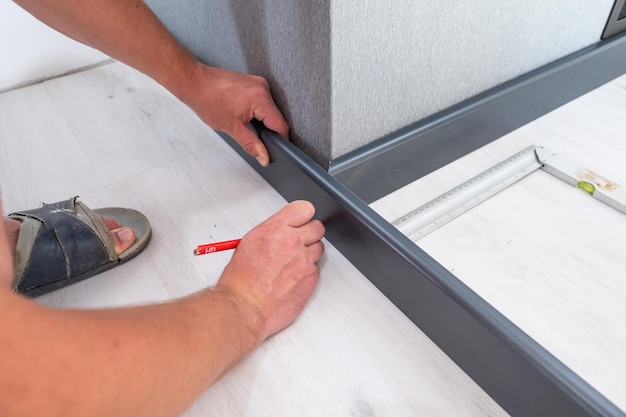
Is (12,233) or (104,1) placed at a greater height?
(104,1)

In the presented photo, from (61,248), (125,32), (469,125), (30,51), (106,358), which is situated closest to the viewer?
(106,358)

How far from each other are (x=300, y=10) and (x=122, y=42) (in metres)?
0.42

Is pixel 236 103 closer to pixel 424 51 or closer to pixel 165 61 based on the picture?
pixel 165 61

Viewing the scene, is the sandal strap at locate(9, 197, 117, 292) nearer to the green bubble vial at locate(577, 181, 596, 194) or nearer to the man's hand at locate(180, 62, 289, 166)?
the man's hand at locate(180, 62, 289, 166)

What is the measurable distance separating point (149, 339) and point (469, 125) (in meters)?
0.88

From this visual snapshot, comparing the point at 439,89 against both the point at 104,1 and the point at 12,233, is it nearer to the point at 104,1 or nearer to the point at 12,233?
the point at 104,1

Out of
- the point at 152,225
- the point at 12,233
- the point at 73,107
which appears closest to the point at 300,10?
the point at 152,225

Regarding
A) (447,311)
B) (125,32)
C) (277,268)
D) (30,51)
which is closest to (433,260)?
(447,311)

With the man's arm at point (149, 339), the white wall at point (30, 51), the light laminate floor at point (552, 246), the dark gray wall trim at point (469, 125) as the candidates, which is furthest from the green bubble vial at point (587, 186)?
the white wall at point (30, 51)

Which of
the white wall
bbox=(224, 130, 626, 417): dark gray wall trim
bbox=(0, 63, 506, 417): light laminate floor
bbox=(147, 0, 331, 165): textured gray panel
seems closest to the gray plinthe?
bbox=(147, 0, 331, 165): textured gray panel

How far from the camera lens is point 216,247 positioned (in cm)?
84

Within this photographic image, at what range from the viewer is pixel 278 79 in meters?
0.91

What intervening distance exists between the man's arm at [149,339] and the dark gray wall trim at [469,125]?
26 centimetres

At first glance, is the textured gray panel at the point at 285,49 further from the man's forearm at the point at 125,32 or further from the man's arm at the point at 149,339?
the man's arm at the point at 149,339
